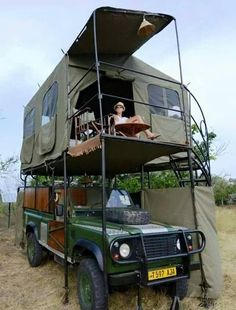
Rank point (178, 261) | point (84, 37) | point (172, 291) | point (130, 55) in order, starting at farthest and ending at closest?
point (130, 55) → point (84, 37) → point (172, 291) → point (178, 261)

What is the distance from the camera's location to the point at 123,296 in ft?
15.6

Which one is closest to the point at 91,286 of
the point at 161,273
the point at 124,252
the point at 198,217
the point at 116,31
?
the point at 124,252

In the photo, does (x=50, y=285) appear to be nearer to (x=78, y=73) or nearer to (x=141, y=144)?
(x=141, y=144)

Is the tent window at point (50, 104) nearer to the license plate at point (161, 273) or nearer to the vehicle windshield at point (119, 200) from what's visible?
the vehicle windshield at point (119, 200)

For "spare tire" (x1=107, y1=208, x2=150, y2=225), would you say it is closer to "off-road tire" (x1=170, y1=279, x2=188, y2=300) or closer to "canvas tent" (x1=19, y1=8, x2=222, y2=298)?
"canvas tent" (x1=19, y1=8, x2=222, y2=298)

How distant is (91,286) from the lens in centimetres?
409

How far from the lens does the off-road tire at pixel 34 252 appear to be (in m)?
6.86

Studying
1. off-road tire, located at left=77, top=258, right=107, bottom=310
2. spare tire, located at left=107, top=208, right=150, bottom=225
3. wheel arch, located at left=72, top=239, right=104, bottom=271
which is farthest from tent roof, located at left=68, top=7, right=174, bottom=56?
off-road tire, located at left=77, top=258, right=107, bottom=310

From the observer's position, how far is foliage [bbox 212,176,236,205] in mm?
19031

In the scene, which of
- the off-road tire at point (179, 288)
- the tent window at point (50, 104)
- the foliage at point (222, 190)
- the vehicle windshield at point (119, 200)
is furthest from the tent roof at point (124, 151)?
the foliage at point (222, 190)

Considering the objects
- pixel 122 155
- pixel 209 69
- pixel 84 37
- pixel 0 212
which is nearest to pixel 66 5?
pixel 84 37

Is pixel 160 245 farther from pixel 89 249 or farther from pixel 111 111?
pixel 111 111

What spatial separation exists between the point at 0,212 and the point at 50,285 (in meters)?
9.12

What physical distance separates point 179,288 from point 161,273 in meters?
0.80
